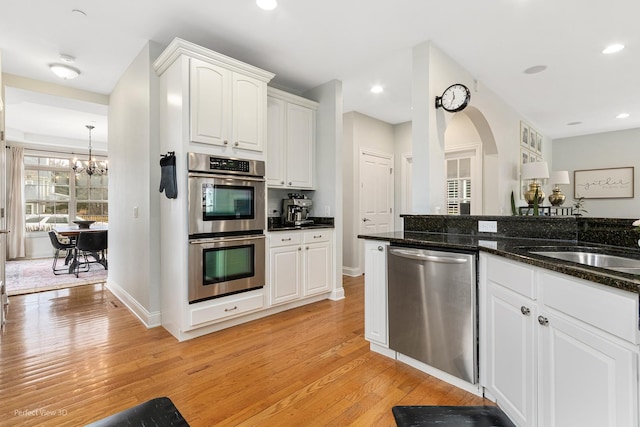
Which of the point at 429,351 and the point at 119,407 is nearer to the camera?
the point at 119,407

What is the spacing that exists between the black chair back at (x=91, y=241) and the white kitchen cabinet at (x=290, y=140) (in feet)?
11.0

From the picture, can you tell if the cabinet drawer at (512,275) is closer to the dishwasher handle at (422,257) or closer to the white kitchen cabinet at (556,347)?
the white kitchen cabinet at (556,347)

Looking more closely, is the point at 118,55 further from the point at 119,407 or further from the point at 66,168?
the point at 66,168

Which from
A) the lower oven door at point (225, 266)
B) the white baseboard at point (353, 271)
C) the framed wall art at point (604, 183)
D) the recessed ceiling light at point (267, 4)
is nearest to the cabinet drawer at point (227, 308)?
the lower oven door at point (225, 266)

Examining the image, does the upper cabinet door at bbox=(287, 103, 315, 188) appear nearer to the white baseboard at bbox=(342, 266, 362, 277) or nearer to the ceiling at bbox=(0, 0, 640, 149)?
the ceiling at bbox=(0, 0, 640, 149)

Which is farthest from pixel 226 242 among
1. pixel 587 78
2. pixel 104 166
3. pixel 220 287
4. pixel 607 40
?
pixel 104 166

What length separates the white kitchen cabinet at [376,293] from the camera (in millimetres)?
2293

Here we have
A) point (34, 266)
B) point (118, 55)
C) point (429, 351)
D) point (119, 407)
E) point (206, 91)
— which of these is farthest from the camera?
point (34, 266)

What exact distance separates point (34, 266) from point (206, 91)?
576 centimetres

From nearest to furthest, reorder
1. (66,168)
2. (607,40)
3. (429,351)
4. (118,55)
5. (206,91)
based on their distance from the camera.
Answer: (429,351) → (206,91) → (607,40) → (118,55) → (66,168)

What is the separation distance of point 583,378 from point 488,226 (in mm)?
1355

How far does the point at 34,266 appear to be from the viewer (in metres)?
5.79

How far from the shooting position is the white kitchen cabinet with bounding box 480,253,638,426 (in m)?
1.01

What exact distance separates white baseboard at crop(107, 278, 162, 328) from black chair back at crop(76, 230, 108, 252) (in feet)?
4.18
